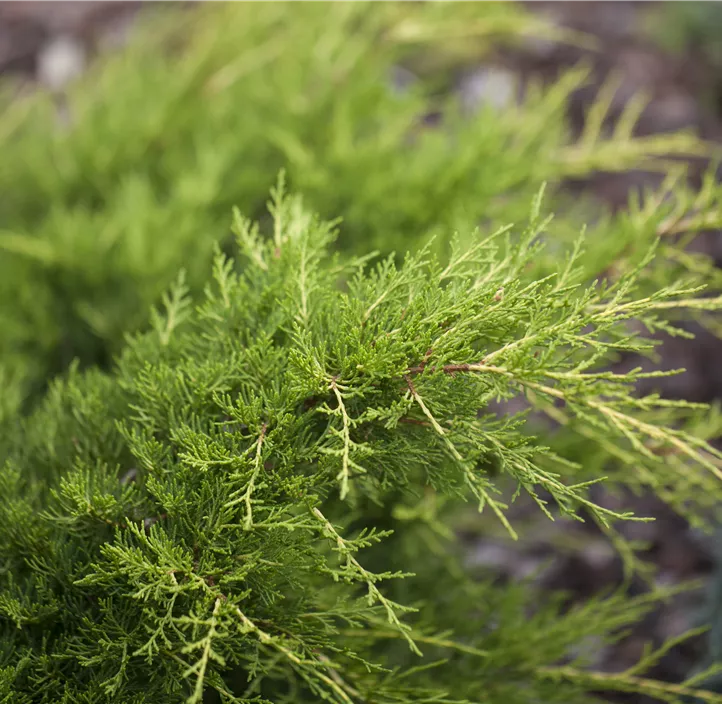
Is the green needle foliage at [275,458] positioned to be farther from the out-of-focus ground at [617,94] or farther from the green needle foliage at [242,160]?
the out-of-focus ground at [617,94]

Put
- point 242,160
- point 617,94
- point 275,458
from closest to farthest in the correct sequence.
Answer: point 275,458
point 242,160
point 617,94

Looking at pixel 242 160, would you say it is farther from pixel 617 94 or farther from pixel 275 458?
pixel 617 94

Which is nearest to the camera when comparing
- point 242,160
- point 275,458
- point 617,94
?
point 275,458

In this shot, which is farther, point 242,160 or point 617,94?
point 617,94

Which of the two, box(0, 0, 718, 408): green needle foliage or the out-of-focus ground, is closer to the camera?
box(0, 0, 718, 408): green needle foliage

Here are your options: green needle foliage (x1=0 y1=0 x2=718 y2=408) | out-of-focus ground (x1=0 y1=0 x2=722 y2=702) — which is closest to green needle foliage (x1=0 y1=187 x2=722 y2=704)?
green needle foliage (x1=0 y1=0 x2=718 y2=408)

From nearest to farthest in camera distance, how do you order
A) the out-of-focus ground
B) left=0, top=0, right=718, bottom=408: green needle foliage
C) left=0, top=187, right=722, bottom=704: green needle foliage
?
left=0, top=187, right=722, bottom=704: green needle foliage → left=0, top=0, right=718, bottom=408: green needle foliage → the out-of-focus ground

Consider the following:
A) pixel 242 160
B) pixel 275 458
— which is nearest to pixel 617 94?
pixel 242 160

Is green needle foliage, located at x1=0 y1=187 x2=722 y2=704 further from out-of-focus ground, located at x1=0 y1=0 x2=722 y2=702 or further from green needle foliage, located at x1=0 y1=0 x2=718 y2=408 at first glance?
out-of-focus ground, located at x1=0 y1=0 x2=722 y2=702

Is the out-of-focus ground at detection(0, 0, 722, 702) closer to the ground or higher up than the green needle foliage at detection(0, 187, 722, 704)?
closer to the ground
